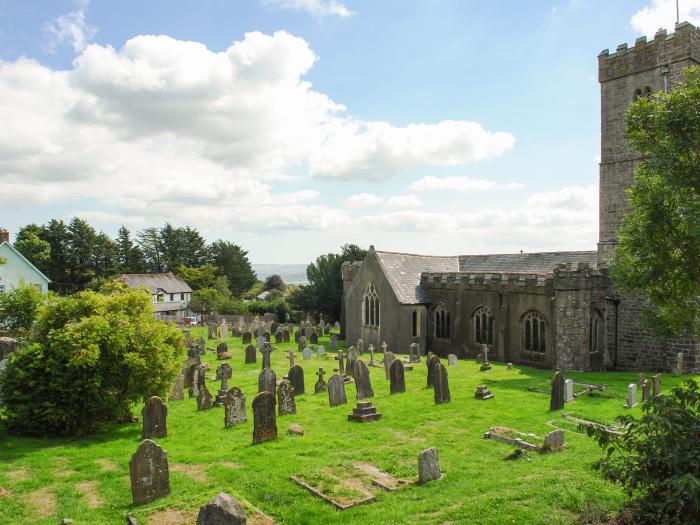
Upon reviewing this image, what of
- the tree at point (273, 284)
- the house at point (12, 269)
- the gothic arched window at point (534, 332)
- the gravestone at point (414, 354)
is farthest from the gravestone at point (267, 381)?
the tree at point (273, 284)

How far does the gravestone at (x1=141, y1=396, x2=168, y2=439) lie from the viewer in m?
13.4

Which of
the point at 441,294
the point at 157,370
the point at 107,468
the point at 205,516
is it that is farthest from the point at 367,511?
the point at 441,294

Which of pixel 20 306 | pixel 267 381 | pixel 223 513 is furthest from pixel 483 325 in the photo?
pixel 20 306

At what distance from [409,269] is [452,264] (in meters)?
4.01

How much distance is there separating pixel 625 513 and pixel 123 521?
7778 mm

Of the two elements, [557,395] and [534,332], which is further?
[534,332]

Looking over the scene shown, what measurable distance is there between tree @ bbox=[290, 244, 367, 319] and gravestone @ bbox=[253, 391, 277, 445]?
30951 mm

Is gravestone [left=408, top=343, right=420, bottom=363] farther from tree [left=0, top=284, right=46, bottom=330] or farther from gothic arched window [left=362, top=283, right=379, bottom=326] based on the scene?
tree [left=0, top=284, right=46, bottom=330]

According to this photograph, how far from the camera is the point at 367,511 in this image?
853cm

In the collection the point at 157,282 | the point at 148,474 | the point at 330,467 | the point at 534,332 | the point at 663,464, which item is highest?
the point at 157,282

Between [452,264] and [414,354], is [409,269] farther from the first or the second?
[414,354]

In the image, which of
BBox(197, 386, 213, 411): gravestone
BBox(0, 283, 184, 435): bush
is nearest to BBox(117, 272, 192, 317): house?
BBox(197, 386, 213, 411): gravestone

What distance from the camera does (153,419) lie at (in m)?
13.4

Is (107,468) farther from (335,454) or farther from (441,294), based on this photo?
(441,294)
